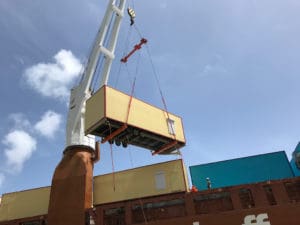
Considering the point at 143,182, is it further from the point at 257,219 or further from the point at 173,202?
the point at 257,219

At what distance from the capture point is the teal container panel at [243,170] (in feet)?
48.8

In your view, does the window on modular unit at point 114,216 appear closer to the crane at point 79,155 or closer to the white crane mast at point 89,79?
the crane at point 79,155

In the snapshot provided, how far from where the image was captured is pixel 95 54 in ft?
49.4

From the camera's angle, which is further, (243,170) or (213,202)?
(243,170)

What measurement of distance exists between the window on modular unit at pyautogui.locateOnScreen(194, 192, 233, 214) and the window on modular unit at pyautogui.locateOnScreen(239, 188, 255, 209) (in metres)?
0.35

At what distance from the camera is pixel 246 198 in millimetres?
7762

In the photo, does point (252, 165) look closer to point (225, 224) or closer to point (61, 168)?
point (225, 224)

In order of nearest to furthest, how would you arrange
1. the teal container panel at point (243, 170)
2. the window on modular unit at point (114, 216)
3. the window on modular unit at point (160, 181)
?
the window on modular unit at point (114, 216) < the window on modular unit at point (160, 181) < the teal container panel at point (243, 170)

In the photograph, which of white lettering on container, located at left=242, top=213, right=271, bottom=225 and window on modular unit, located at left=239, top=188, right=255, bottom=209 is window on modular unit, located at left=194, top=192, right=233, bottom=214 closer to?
window on modular unit, located at left=239, top=188, right=255, bottom=209

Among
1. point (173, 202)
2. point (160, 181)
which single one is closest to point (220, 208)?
point (173, 202)

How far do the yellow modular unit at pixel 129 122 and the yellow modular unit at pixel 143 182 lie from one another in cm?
145

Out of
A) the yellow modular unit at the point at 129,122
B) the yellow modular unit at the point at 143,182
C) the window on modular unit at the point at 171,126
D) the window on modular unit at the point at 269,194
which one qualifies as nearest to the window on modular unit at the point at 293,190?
the window on modular unit at the point at 269,194

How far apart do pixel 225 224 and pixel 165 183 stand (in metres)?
3.59

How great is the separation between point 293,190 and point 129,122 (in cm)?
619
